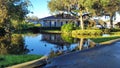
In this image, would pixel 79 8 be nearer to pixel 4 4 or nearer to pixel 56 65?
pixel 4 4

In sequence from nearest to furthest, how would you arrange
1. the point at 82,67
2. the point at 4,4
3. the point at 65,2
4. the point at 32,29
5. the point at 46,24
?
the point at 82,67 → the point at 4,4 → the point at 65,2 → the point at 32,29 → the point at 46,24

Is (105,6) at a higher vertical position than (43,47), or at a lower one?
higher

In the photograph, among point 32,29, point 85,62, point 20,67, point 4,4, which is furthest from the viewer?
point 32,29

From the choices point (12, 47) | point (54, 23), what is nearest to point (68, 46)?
point (12, 47)

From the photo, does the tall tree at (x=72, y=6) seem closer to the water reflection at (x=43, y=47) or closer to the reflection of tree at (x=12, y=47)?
the water reflection at (x=43, y=47)

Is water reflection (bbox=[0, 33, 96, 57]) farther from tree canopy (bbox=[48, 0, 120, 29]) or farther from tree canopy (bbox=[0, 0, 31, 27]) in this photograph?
tree canopy (bbox=[48, 0, 120, 29])

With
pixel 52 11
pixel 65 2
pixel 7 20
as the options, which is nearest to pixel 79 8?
pixel 65 2

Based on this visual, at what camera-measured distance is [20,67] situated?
1303cm

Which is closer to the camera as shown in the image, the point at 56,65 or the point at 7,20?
the point at 56,65

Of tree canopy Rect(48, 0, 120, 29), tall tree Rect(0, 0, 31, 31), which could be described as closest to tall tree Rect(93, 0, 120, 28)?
tree canopy Rect(48, 0, 120, 29)

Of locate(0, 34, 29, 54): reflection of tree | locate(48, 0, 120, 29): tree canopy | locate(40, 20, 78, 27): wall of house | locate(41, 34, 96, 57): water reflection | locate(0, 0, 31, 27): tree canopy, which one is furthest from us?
locate(40, 20, 78, 27): wall of house

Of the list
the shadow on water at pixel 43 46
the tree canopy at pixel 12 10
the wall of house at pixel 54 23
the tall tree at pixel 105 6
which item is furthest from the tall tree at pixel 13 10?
the wall of house at pixel 54 23

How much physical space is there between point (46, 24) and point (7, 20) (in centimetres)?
4267

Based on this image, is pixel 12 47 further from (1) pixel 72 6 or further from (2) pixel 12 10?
(1) pixel 72 6
